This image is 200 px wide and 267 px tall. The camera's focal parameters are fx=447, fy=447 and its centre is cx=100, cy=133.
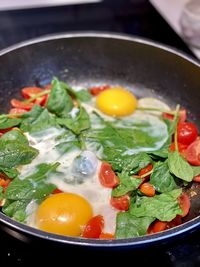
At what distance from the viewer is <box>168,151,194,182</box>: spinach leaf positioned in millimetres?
1207

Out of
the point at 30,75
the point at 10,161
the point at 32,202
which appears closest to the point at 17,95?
the point at 30,75

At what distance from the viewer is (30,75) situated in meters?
1.58

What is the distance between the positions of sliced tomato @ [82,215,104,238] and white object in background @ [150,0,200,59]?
1008mm

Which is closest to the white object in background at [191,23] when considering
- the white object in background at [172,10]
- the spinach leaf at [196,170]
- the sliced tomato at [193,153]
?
the white object in background at [172,10]

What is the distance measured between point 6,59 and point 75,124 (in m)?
0.33

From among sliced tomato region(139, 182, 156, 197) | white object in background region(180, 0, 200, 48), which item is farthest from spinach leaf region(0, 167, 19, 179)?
white object in background region(180, 0, 200, 48)

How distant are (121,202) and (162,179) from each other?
14cm

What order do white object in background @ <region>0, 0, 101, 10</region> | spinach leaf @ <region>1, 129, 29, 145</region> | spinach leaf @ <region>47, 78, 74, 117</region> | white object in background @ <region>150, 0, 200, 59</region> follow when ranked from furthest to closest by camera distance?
white object in background @ <region>0, 0, 101, 10</region> < white object in background @ <region>150, 0, 200, 59</region> < spinach leaf @ <region>47, 78, 74, 117</region> < spinach leaf @ <region>1, 129, 29, 145</region>

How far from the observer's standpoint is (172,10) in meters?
1.95

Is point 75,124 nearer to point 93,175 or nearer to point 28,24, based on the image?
point 93,175

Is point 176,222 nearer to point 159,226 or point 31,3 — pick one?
point 159,226

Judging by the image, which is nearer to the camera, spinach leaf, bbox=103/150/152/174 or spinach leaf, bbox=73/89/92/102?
spinach leaf, bbox=103/150/152/174

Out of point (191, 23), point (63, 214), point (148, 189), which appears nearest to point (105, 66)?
point (191, 23)

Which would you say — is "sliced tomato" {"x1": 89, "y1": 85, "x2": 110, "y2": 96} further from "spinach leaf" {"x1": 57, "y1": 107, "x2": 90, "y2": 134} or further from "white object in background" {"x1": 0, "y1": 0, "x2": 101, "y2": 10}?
"white object in background" {"x1": 0, "y1": 0, "x2": 101, "y2": 10}
